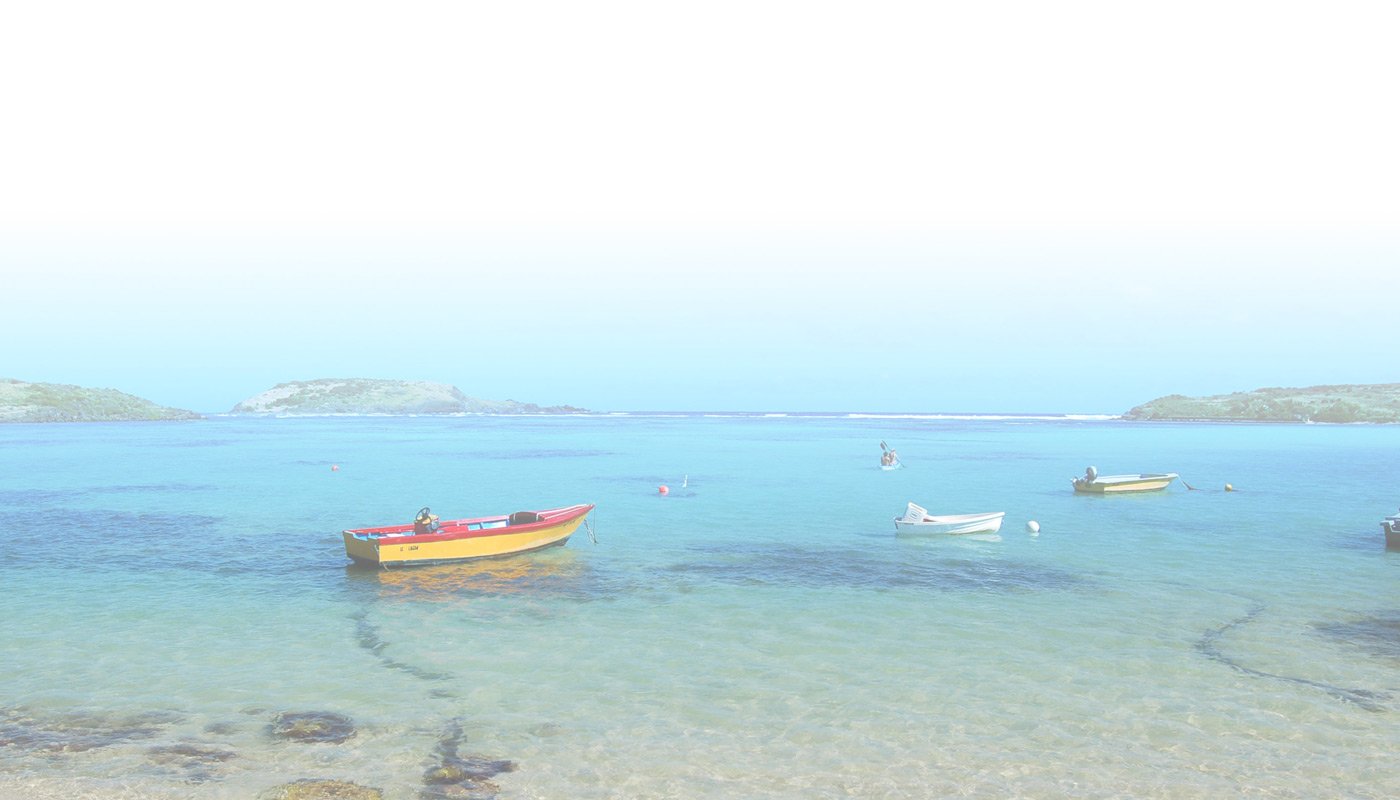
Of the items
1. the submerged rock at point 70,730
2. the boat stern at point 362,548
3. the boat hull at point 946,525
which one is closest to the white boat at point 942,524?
the boat hull at point 946,525

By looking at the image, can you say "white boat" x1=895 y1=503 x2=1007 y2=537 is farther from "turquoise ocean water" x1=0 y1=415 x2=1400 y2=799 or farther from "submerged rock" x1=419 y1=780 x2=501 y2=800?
"submerged rock" x1=419 y1=780 x2=501 y2=800

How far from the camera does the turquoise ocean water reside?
12.6 meters

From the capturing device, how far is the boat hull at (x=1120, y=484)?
1987 inches

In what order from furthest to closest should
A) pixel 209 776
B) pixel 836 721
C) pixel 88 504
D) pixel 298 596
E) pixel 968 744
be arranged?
pixel 88 504
pixel 298 596
pixel 836 721
pixel 968 744
pixel 209 776

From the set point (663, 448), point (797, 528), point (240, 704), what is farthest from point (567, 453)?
point (240, 704)

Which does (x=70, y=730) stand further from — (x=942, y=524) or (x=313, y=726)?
(x=942, y=524)

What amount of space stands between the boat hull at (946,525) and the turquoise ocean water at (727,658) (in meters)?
0.62

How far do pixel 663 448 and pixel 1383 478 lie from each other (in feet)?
222

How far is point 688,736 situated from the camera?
13.9 m

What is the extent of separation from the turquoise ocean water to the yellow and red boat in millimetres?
657

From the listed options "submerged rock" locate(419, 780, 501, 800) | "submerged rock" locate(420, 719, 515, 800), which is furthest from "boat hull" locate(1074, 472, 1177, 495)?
"submerged rock" locate(419, 780, 501, 800)

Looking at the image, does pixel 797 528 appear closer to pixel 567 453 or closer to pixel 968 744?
pixel 968 744

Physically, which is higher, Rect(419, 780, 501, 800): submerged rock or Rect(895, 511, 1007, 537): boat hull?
Rect(895, 511, 1007, 537): boat hull

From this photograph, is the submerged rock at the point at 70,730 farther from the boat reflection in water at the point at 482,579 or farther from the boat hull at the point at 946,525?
the boat hull at the point at 946,525
